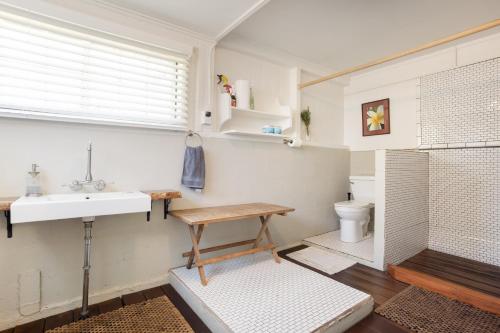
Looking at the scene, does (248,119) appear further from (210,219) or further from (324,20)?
(210,219)

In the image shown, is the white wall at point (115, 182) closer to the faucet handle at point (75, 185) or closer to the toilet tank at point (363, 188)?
the faucet handle at point (75, 185)

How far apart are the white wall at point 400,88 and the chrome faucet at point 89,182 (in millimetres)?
3412

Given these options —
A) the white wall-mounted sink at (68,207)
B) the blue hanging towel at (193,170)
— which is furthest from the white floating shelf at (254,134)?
the white wall-mounted sink at (68,207)

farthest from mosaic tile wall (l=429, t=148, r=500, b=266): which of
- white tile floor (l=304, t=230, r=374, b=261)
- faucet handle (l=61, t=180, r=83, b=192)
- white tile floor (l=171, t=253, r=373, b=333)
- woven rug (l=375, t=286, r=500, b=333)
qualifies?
faucet handle (l=61, t=180, r=83, b=192)

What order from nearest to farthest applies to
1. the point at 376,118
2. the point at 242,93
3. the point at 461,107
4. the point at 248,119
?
the point at 242,93 < the point at 461,107 < the point at 248,119 < the point at 376,118

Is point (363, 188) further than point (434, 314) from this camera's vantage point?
Yes

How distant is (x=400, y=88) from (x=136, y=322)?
3.83m

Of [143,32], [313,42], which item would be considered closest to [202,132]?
[143,32]

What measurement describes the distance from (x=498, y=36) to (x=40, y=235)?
450 cm

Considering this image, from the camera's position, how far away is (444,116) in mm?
2980

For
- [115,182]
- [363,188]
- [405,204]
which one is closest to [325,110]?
[363,188]

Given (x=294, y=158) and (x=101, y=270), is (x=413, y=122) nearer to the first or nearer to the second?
(x=294, y=158)

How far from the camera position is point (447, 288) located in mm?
2111

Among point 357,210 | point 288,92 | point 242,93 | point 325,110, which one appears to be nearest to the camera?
point 242,93
